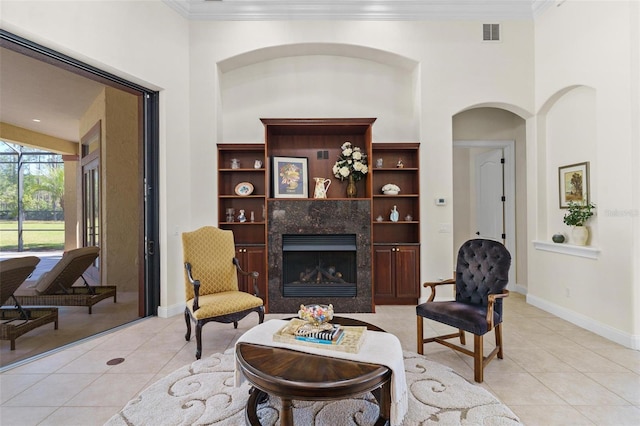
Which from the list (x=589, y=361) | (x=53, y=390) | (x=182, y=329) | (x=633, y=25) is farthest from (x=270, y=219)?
(x=633, y=25)

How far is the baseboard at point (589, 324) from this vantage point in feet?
10.4

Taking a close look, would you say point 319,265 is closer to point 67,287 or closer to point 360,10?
point 67,287

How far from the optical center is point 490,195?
229 inches

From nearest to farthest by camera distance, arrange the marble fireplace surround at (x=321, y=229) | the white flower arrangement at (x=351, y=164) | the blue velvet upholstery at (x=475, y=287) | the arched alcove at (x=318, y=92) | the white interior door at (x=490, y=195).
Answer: the blue velvet upholstery at (x=475, y=287)
the marble fireplace surround at (x=321, y=229)
the white flower arrangement at (x=351, y=164)
the arched alcove at (x=318, y=92)
the white interior door at (x=490, y=195)

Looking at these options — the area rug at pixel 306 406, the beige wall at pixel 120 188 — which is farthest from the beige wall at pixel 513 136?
the beige wall at pixel 120 188

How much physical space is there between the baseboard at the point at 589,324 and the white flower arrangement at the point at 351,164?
10.3 ft

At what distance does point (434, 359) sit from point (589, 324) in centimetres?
218

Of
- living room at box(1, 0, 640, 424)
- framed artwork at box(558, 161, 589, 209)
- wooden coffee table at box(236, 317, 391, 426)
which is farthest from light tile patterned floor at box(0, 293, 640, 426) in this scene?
framed artwork at box(558, 161, 589, 209)

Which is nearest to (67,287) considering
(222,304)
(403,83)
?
(222,304)

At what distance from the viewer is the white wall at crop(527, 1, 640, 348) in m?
3.23

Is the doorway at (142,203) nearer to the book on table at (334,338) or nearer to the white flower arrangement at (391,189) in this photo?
the book on table at (334,338)

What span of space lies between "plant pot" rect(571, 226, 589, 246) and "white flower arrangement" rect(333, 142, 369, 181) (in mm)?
2694

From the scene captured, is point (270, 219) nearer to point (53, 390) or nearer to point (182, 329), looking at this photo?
point (182, 329)

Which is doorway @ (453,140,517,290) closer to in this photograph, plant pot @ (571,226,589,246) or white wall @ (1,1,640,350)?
white wall @ (1,1,640,350)
